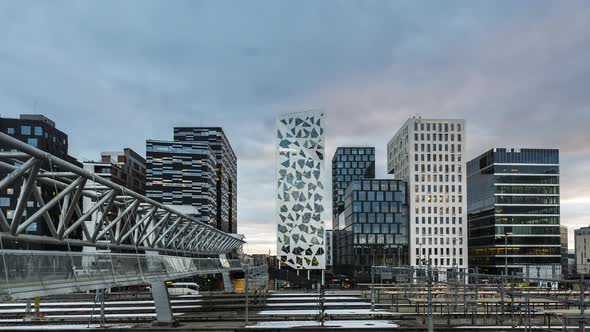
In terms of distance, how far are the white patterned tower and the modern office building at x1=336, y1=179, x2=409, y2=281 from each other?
18534mm

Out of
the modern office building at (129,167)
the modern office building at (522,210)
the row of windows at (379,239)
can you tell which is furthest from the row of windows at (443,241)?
the modern office building at (129,167)

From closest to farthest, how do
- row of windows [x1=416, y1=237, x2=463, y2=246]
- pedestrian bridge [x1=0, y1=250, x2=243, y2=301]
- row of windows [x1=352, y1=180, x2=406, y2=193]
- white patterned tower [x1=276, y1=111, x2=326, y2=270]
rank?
pedestrian bridge [x1=0, y1=250, x2=243, y2=301]
white patterned tower [x1=276, y1=111, x2=326, y2=270]
row of windows [x1=352, y1=180, x2=406, y2=193]
row of windows [x1=416, y1=237, x2=463, y2=246]

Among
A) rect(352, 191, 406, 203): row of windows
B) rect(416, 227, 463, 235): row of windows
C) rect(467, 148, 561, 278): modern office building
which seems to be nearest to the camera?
rect(352, 191, 406, 203): row of windows

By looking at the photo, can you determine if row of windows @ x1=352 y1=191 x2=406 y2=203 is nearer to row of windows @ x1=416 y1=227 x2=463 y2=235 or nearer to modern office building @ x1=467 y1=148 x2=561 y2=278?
row of windows @ x1=416 y1=227 x2=463 y2=235

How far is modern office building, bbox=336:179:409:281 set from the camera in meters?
133

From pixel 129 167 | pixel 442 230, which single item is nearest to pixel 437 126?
pixel 442 230

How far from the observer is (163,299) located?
36.7 m

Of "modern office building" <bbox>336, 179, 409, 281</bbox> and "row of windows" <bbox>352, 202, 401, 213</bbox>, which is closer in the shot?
"modern office building" <bbox>336, 179, 409, 281</bbox>

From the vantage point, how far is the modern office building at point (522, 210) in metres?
137

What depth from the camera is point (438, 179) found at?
14188cm

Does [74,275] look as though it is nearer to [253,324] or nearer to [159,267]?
[159,267]

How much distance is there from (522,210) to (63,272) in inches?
5333

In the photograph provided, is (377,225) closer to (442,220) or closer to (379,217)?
(379,217)

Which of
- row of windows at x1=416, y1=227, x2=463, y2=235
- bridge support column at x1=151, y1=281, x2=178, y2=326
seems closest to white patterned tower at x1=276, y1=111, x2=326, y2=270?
row of windows at x1=416, y1=227, x2=463, y2=235
